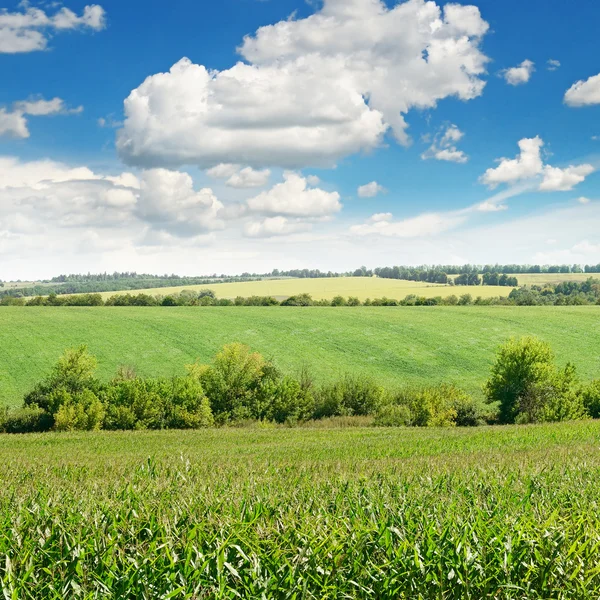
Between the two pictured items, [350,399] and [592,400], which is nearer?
[592,400]

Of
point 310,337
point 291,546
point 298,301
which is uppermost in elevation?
point 291,546

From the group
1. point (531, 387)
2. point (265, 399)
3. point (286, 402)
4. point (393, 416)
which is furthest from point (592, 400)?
point (265, 399)

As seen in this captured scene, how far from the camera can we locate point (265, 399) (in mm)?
54125

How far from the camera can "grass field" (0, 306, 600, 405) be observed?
2953 inches

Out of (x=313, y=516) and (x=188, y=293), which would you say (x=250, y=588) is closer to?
(x=313, y=516)

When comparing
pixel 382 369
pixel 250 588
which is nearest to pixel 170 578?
pixel 250 588

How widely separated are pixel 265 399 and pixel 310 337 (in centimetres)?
3446

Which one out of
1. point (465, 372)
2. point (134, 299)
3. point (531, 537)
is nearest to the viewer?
point (531, 537)

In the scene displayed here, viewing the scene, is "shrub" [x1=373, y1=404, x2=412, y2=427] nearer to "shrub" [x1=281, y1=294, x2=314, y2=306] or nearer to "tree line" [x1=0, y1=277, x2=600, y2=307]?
"shrub" [x1=281, y1=294, x2=314, y2=306]

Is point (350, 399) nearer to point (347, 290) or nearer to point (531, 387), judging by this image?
point (531, 387)

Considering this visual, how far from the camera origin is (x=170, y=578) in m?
3.73

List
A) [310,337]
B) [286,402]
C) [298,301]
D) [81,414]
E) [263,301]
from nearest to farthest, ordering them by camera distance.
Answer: [81,414] < [286,402] < [310,337] < [298,301] < [263,301]

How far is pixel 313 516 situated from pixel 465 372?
243 feet

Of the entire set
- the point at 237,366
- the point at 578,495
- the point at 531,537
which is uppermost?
the point at 531,537
